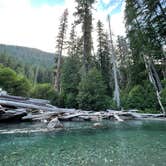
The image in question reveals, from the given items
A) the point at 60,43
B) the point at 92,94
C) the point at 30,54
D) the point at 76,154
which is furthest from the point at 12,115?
the point at 30,54

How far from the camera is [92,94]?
75.0ft

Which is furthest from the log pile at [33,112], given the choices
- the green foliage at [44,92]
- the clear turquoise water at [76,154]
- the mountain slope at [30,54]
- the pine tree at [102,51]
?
the mountain slope at [30,54]

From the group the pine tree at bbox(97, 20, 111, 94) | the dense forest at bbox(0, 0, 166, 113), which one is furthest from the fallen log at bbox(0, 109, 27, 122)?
the pine tree at bbox(97, 20, 111, 94)

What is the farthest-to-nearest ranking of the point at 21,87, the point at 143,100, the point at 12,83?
the point at 21,87
the point at 12,83
the point at 143,100

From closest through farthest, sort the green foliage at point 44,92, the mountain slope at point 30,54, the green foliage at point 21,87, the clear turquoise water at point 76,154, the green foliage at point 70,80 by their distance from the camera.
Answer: the clear turquoise water at point 76,154, the green foliage at point 44,92, the green foliage at point 70,80, the green foliage at point 21,87, the mountain slope at point 30,54

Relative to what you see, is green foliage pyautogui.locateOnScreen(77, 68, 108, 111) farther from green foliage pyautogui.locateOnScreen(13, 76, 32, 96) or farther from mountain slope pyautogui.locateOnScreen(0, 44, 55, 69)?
mountain slope pyautogui.locateOnScreen(0, 44, 55, 69)

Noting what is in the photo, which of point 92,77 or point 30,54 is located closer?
point 92,77

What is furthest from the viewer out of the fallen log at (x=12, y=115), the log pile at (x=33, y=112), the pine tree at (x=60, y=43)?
the pine tree at (x=60, y=43)

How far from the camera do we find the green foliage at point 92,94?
22.3 meters

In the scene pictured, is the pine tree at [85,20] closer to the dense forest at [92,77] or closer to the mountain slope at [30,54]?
the dense forest at [92,77]

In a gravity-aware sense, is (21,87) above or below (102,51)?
below

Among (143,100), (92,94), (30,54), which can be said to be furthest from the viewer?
(30,54)

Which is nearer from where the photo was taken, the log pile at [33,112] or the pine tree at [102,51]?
the log pile at [33,112]

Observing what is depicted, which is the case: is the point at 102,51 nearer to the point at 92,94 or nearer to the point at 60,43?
the point at 60,43
